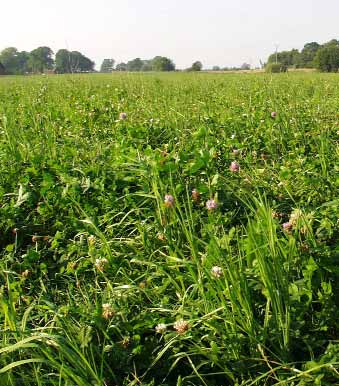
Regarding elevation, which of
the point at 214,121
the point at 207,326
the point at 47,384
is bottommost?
the point at 47,384

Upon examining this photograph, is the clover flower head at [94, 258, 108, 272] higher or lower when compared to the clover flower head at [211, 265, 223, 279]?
lower

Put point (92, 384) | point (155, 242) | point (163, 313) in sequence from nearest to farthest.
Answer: point (92, 384) < point (163, 313) < point (155, 242)

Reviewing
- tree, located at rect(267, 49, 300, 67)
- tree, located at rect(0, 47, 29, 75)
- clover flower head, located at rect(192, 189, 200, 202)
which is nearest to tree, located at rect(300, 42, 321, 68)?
tree, located at rect(267, 49, 300, 67)

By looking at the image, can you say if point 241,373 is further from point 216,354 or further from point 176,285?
point 176,285

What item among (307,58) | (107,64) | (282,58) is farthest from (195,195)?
(307,58)

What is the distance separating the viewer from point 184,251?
6.11 ft

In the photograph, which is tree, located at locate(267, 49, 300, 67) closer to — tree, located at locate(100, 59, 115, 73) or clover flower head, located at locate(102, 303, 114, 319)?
tree, located at locate(100, 59, 115, 73)

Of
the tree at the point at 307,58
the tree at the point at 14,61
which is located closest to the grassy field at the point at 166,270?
the tree at the point at 307,58

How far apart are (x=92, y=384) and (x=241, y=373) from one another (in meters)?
0.43

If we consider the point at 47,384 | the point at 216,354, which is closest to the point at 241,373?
the point at 216,354

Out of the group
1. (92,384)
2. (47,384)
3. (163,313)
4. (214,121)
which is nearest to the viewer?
(92,384)

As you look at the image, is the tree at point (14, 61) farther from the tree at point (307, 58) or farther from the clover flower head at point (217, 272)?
the clover flower head at point (217, 272)

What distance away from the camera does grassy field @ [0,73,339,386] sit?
51.1 inches

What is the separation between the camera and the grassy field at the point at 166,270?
1.30 m
